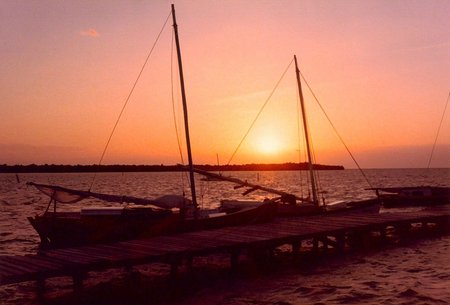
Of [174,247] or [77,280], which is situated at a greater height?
[174,247]

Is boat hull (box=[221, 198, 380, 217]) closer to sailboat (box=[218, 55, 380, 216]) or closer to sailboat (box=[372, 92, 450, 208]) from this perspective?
sailboat (box=[218, 55, 380, 216])

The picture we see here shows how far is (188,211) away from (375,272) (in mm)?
10098

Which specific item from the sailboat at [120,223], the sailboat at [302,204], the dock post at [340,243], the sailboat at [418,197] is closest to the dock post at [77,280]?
the sailboat at [120,223]

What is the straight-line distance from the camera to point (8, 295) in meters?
16.7

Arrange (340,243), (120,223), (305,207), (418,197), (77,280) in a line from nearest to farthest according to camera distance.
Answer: (77,280) < (340,243) < (120,223) < (305,207) < (418,197)

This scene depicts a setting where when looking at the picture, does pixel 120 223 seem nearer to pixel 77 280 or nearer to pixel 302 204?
pixel 77 280

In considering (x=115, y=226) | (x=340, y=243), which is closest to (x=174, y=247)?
(x=115, y=226)

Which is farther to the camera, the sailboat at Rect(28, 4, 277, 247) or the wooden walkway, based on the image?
the sailboat at Rect(28, 4, 277, 247)

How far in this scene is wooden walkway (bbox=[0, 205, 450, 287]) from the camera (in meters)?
13.2

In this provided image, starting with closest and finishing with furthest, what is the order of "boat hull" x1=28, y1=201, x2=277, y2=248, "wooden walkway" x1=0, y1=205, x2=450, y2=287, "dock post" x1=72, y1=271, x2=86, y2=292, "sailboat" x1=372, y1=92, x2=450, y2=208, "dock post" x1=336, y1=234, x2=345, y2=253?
"wooden walkway" x1=0, y1=205, x2=450, y2=287 → "dock post" x1=72, y1=271, x2=86, y2=292 → "dock post" x1=336, y1=234, x2=345, y2=253 → "boat hull" x1=28, y1=201, x2=277, y2=248 → "sailboat" x1=372, y1=92, x2=450, y2=208

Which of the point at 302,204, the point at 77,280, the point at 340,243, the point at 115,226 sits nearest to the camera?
the point at 77,280

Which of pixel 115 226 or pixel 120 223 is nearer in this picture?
pixel 115 226

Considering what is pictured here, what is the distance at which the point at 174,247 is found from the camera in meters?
16.1

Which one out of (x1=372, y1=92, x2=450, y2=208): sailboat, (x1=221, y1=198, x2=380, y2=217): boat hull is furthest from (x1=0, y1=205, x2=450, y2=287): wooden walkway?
(x1=372, y1=92, x2=450, y2=208): sailboat
